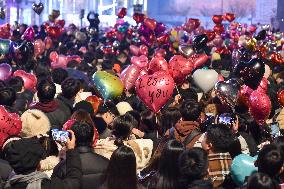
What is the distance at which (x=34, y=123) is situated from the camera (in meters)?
5.55

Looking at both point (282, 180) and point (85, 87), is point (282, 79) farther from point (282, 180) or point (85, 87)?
point (282, 180)

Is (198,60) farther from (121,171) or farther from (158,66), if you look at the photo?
(121,171)

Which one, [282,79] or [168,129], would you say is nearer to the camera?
[168,129]

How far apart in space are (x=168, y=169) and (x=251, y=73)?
108 inches

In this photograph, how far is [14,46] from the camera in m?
11.2

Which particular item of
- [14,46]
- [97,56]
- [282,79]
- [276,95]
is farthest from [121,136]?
[97,56]

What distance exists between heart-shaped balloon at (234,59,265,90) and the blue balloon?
102 inches

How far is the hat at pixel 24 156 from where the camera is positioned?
3605 mm

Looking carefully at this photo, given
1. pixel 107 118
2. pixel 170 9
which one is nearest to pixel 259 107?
pixel 107 118

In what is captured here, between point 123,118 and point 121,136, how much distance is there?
0.15 m

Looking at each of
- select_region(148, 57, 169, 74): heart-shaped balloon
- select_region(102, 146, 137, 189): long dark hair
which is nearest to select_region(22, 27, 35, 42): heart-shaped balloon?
select_region(148, 57, 169, 74): heart-shaped balloon

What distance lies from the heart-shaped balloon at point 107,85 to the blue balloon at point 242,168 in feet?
10.2

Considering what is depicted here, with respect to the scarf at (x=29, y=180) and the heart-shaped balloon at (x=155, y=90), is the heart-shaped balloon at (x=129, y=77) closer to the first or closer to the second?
the heart-shaped balloon at (x=155, y=90)

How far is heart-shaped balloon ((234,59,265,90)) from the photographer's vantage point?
21.0 feet
